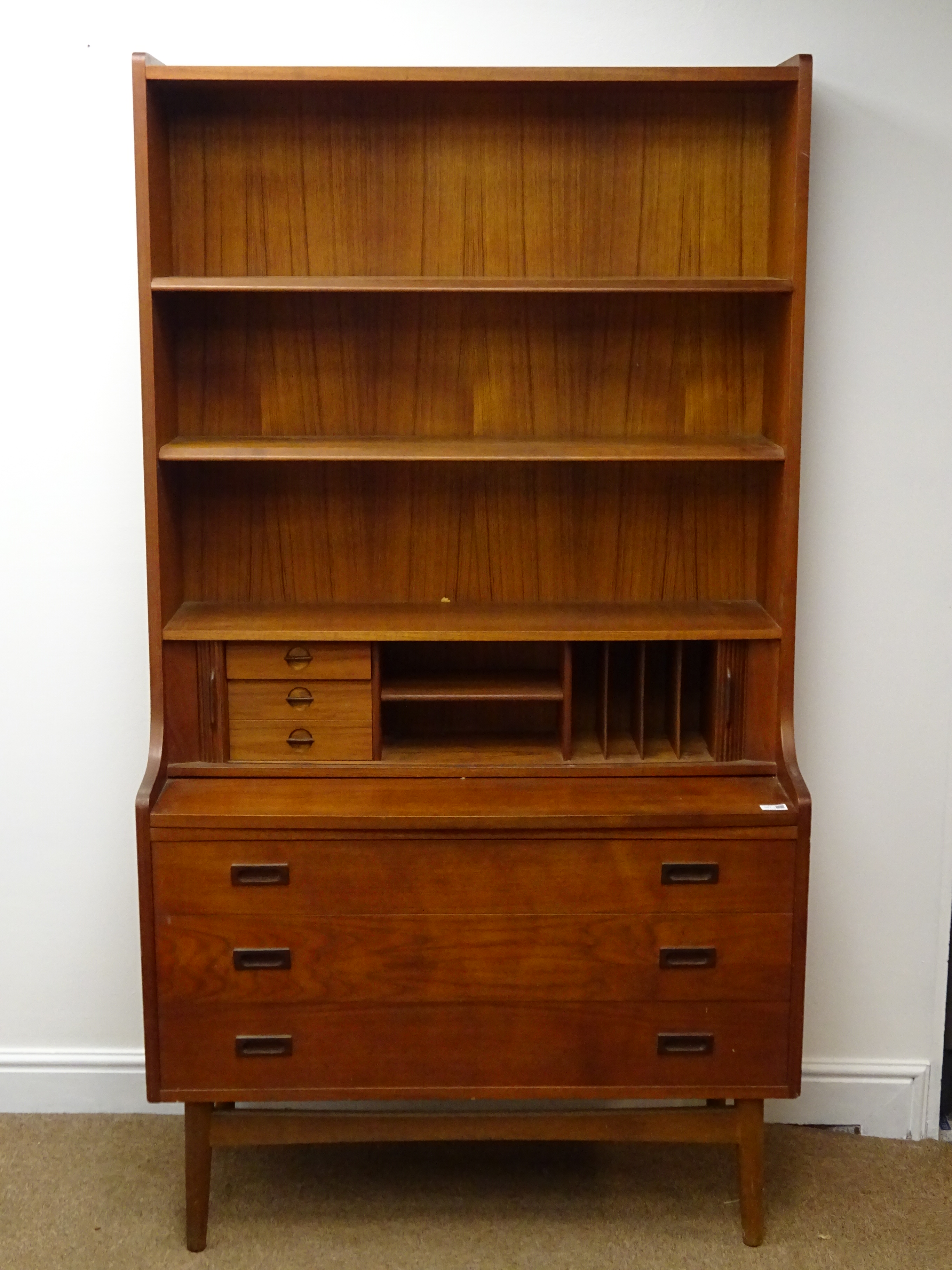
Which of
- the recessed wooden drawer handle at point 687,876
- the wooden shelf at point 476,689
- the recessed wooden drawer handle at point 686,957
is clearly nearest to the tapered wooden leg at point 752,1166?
the recessed wooden drawer handle at point 686,957

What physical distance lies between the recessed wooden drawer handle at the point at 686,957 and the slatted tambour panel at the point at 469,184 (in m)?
1.01

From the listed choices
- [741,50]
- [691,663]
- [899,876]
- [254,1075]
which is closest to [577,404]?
[691,663]

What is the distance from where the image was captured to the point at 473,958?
1.88 m

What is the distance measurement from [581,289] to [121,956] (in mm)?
1376

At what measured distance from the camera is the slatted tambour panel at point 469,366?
6.63ft

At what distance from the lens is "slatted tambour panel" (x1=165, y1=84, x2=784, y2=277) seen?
1963 mm

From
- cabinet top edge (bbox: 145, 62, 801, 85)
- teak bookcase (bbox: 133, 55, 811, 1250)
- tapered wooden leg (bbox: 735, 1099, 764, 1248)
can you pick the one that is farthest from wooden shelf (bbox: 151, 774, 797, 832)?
cabinet top edge (bbox: 145, 62, 801, 85)

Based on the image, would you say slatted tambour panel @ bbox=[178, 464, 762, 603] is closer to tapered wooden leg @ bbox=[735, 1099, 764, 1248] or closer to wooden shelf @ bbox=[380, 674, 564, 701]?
wooden shelf @ bbox=[380, 674, 564, 701]

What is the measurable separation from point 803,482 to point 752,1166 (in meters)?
1.06

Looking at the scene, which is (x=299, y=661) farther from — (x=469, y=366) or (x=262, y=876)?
(x=469, y=366)

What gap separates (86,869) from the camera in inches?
89.3

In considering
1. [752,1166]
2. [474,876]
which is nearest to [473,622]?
[474,876]

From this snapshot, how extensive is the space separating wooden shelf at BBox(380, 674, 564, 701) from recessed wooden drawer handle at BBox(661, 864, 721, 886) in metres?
0.30

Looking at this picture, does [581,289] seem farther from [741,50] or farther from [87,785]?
[87,785]
